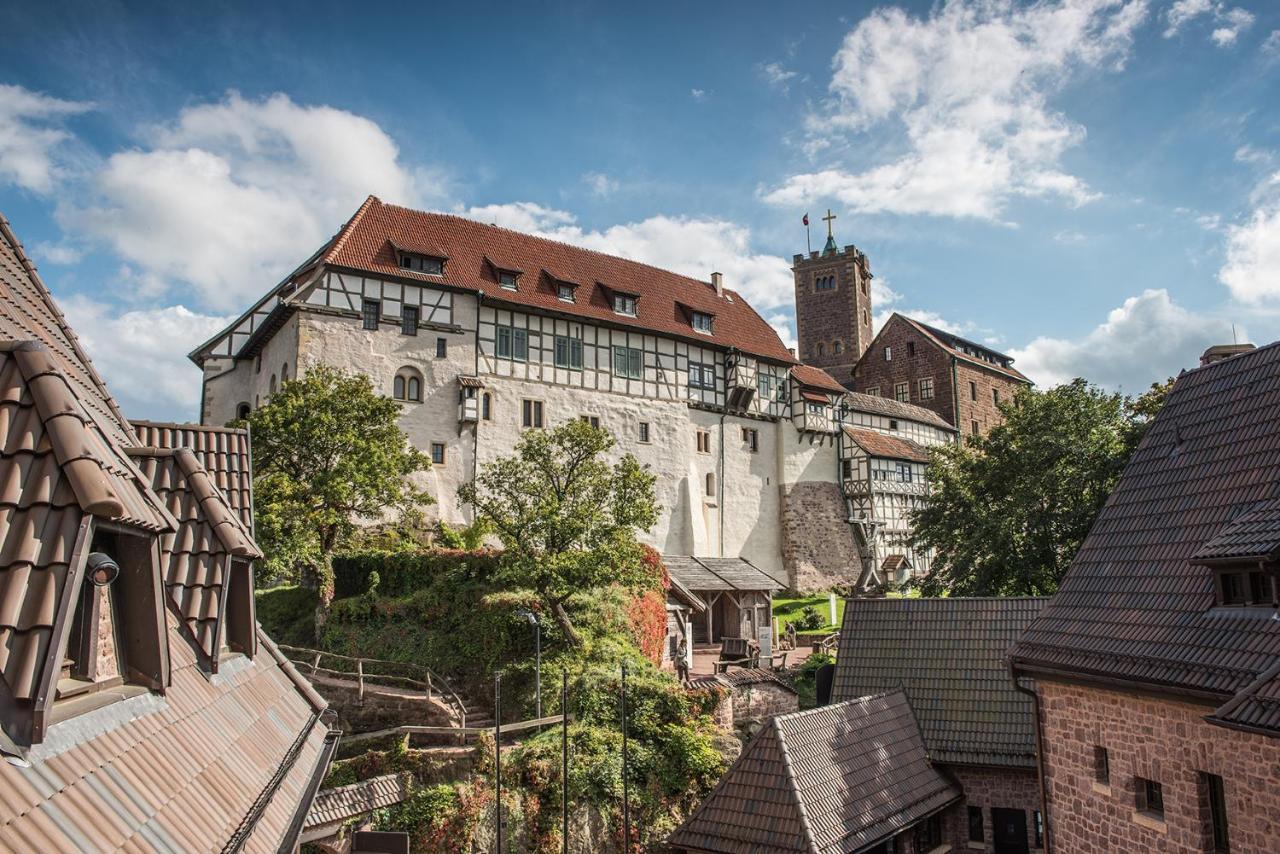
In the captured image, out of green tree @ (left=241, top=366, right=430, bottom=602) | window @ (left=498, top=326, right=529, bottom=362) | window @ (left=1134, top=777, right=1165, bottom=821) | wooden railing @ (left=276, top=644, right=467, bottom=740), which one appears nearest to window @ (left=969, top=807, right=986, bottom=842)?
window @ (left=1134, top=777, right=1165, bottom=821)

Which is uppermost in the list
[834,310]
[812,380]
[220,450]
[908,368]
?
[834,310]

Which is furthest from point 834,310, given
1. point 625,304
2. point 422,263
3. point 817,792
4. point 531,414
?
point 817,792

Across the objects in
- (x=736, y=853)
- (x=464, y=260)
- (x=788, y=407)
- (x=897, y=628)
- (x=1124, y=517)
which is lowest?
(x=736, y=853)

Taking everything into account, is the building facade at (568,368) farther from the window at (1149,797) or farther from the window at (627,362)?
the window at (1149,797)

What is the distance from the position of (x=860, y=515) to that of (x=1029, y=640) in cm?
3812

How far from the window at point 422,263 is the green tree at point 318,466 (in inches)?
391

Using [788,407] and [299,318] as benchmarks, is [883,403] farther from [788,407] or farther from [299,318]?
[299,318]

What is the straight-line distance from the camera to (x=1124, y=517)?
1349cm

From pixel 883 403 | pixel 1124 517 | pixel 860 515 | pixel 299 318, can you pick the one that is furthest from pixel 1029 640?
pixel 883 403

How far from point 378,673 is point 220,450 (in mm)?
15908

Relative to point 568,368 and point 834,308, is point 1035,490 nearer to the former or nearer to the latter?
point 568,368

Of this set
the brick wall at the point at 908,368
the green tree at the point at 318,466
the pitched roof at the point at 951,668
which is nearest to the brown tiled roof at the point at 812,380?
the brick wall at the point at 908,368

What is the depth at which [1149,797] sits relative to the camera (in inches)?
455

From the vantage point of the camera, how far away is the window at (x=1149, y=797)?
37.2ft
